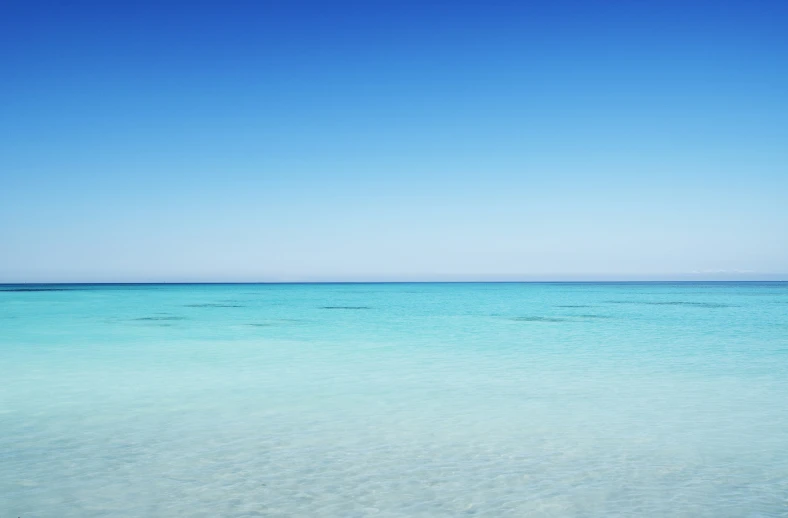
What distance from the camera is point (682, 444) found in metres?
5.29

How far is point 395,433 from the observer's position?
5.69 m

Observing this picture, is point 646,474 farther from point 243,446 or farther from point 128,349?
point 128,349

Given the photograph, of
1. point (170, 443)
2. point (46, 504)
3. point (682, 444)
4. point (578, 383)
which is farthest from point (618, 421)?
point (46, 504)

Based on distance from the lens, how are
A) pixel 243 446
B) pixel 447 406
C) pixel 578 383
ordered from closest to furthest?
pixel 243 446 < pixel 447 406 < pixel 578 383

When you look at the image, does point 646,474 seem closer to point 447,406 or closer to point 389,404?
point 447,406

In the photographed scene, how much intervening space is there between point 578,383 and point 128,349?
963 cm

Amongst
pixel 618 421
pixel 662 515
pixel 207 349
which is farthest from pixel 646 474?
pixel 207 349

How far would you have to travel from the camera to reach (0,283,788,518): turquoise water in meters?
3.97

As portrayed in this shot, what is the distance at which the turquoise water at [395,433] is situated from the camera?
3.97 m

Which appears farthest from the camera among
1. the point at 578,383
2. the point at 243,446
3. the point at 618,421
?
the point at 578,383

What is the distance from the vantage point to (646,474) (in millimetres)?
4477

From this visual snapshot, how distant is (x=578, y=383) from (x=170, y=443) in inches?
226

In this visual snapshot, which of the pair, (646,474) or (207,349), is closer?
(646,474)

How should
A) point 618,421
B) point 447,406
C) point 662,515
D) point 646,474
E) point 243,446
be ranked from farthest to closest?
1. point 447,406
2. point 618,421
3. point 243,446
4. point 646,474
5. point 662,515
